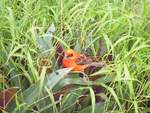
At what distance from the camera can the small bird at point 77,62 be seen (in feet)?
5.25

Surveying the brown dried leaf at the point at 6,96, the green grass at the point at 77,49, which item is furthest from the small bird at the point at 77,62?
the brown dried leaf at the point at 6,96

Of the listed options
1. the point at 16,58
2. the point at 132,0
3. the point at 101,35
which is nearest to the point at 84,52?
the point at 101,35

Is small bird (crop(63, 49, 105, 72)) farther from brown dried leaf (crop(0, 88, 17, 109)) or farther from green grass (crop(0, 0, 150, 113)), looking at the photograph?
brown dried leaf (crop(0, 88, 17, 109))

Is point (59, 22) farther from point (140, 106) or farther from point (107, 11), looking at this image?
point (140, 106)

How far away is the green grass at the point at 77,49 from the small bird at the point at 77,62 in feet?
0.14

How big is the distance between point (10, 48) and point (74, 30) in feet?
0.98

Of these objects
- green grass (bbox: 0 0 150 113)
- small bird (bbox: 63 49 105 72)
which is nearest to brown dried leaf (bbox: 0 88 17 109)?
green grass (bbox: 0 0 150 113)

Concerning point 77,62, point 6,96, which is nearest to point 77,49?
point 77,62

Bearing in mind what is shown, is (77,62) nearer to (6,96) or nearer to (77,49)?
(77,49)

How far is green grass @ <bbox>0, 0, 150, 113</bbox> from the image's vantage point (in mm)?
1506

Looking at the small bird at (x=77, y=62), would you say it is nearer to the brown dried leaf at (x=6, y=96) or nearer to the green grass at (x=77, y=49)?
the green grass at (x=77, y=49)

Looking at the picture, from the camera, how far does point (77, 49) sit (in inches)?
69.3

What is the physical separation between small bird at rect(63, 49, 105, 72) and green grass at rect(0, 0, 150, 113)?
4 cm

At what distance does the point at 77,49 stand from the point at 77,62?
159 millimetres
